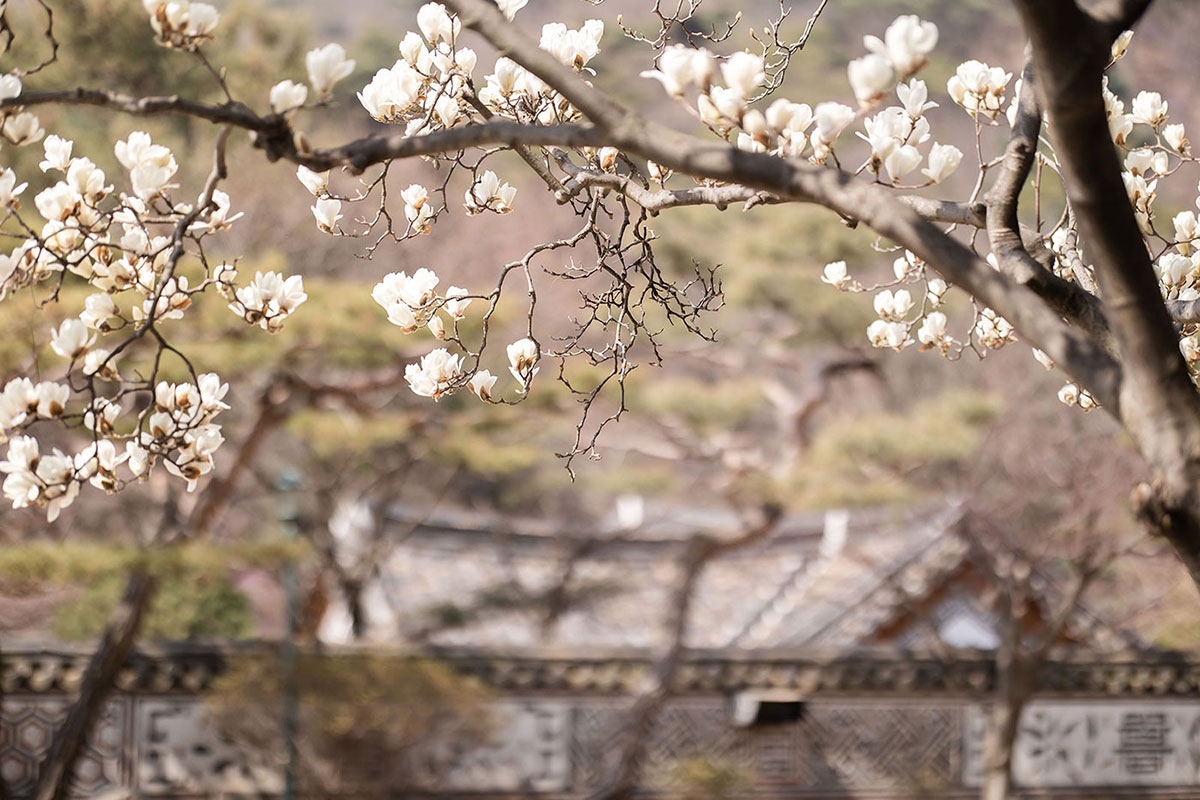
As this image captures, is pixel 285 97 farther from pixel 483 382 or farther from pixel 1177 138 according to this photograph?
pixel 1177 138

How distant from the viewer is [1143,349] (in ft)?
4.92

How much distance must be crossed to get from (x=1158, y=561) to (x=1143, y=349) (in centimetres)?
874

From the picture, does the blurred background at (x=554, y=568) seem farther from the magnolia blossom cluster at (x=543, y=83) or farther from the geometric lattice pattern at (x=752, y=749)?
the magnolia blossom cluster at (x=543, y=83)

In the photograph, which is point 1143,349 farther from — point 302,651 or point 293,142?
point 302,651

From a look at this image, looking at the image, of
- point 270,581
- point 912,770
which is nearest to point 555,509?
point 270,581

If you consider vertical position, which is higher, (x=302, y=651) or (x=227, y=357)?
(x=227, y=357)

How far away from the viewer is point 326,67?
1.78 metres

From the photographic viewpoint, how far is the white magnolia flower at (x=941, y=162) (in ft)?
6.43

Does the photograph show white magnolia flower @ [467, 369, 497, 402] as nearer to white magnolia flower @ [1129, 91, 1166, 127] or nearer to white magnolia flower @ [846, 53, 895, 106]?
white magnolia flower @ [846, 53, 895, 106]

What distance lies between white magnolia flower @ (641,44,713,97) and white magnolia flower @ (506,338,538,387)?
0.63m

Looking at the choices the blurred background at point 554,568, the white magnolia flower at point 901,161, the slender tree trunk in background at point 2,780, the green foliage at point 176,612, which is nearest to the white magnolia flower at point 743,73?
the white magnolia flower at point 901,161

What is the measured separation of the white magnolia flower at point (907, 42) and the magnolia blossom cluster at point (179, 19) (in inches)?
35.2

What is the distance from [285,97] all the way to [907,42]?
819 mm

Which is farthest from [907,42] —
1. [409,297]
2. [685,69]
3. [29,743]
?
[29,743]
